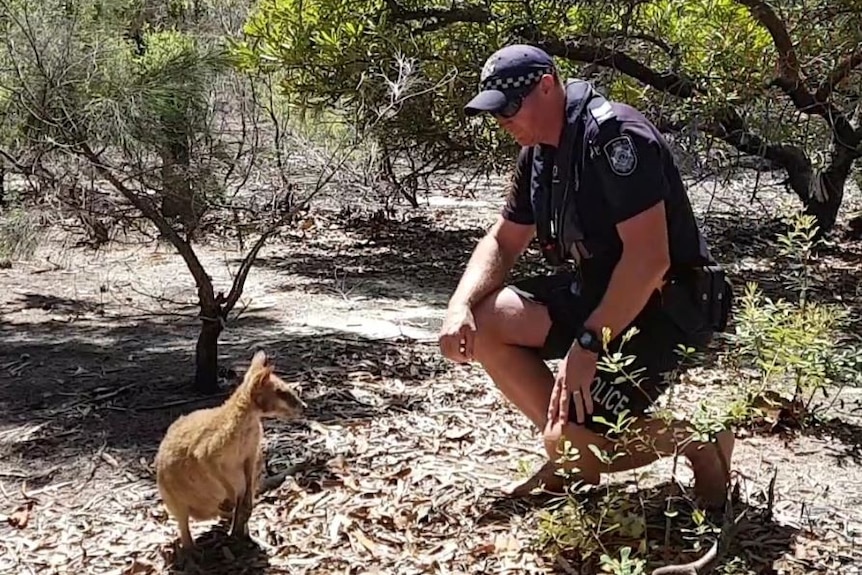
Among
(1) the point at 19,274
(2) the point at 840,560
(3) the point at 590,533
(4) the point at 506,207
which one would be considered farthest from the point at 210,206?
(1) the point at 19,274

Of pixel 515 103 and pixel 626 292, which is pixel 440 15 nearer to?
pixel 515 103

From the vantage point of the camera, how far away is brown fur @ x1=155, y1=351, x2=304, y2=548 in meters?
2.89

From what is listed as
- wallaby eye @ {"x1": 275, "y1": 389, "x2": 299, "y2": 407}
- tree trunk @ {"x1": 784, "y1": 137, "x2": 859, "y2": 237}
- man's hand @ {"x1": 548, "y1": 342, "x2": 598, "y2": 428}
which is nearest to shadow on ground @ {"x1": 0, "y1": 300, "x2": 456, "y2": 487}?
wallaby eye @ {"x1": 275, "y1": 389, "x2": 299, "y2": 407}

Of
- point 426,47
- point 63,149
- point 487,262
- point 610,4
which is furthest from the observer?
point 426,47

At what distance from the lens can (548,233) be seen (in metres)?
2.96

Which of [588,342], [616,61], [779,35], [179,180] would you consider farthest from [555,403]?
[616,61]

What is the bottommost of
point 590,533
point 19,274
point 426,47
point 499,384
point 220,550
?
point 19,274

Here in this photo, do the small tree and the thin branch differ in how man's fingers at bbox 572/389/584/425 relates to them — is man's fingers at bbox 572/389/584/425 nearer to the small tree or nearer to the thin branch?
the small tree

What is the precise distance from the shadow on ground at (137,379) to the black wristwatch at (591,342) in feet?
5.08

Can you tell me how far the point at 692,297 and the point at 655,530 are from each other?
660 millimetres

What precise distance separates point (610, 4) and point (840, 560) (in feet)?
12.6

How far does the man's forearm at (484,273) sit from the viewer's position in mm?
3047

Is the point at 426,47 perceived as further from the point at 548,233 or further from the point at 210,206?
the point at 548,233

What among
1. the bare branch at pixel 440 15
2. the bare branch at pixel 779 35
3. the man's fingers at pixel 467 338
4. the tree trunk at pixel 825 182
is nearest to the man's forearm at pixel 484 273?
the man's fingers at pixel 467 338
